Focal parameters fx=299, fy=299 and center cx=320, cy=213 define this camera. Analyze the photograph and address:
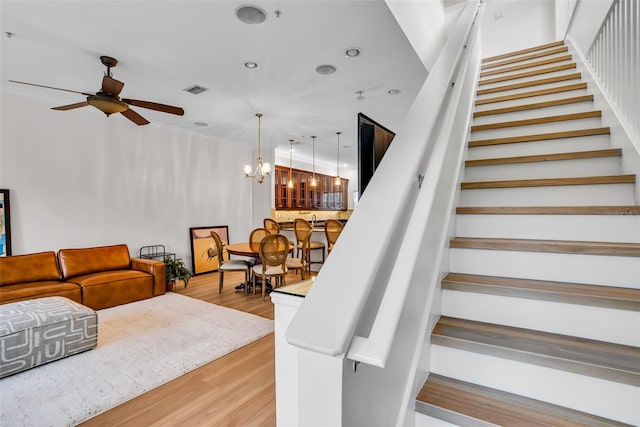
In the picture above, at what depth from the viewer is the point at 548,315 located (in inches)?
48.8

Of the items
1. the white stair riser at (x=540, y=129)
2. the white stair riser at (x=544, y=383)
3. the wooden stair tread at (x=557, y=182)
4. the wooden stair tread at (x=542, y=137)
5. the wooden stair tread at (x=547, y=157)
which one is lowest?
the white stair riser at (x=544, y=383)

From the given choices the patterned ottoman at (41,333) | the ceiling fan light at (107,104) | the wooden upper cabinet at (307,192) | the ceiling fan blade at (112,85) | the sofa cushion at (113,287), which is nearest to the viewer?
the patterned ottoman at (41,333)

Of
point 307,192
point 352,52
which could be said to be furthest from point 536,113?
point 307,192

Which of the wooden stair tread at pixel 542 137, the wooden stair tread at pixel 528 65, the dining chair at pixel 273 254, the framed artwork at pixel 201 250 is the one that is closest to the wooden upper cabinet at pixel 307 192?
the framed artwork at pixel 201 250

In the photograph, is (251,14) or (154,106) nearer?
(251,14)

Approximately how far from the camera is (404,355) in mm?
1025

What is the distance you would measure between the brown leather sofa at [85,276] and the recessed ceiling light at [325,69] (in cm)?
346

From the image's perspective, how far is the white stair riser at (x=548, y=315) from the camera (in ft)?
3.69

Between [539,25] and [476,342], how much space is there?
5.94 meters

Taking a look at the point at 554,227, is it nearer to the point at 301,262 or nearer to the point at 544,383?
the point at 544,383

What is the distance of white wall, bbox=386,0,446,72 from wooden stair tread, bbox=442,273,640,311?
2005 mm

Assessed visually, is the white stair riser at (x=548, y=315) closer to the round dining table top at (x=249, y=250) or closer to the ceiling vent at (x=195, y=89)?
the round dining table top at (x=249, y=250)

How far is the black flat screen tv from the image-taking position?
163cm

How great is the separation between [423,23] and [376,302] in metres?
3.06
